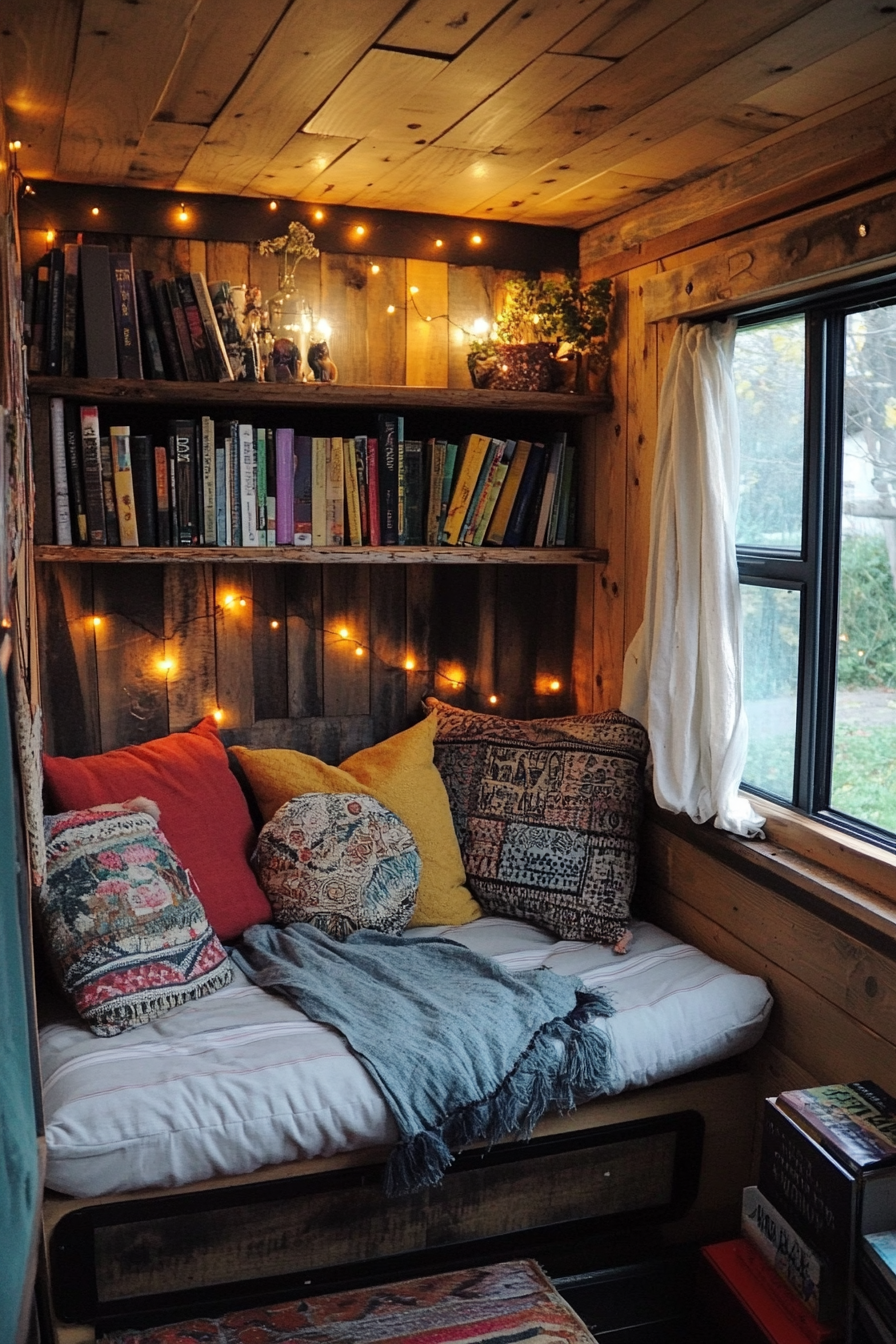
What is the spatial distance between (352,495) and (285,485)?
0.17m

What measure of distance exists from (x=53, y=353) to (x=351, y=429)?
30.2 inches

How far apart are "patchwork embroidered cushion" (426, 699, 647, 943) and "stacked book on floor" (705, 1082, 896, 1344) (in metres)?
0.74

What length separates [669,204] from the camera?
269cm

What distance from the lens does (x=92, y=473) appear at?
2.65 m

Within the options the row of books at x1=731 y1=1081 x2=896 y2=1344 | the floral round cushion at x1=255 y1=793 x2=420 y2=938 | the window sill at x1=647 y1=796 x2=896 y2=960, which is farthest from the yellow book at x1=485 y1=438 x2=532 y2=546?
the row of books at x1=731 y1=1081 x2=896 y2=1344

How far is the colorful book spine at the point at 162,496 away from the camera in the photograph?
8.89 ft

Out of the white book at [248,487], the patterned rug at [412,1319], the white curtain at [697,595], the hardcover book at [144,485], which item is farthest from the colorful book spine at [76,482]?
the patterned rug at [412,1319]

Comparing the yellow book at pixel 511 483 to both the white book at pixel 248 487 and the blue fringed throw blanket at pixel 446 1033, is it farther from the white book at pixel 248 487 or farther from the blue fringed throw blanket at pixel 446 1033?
the blue fringed throw blanket at pixel 446 1033

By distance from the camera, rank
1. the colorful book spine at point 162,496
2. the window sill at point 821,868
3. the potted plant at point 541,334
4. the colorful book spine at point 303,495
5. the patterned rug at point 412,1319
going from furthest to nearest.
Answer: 1. the potted plant at point 541,334
2. the colorful book spine at point 303,495
3. the colorful book spine at point 162,496
4. the window sill at point 821,868
5. the patterned rug at point 412,1319

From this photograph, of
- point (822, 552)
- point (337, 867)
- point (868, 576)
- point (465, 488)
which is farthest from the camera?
point (465, 488)

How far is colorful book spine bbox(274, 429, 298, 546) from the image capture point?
2791 millimetres

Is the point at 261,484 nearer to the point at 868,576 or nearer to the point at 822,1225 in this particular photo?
the point at 868,576

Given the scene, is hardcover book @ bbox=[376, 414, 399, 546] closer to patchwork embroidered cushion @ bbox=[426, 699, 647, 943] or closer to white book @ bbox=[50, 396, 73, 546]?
patchwork embroidered cushion @ bbox=[426, 699, 647, 943]

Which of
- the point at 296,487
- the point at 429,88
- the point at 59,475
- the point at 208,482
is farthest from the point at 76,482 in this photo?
the point at 429,88
